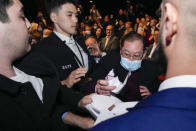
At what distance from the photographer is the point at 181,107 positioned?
545 millimetres

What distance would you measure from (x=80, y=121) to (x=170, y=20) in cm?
103

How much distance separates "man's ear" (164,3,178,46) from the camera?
617 millimetres

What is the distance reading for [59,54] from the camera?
2217 millimetres

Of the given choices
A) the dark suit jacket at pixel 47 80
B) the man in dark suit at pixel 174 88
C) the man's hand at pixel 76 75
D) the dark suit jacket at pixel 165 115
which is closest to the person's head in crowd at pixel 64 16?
the man's hand at pixel 76 75

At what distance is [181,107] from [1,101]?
0.88 metres

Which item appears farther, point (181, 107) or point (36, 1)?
point (36, 1)

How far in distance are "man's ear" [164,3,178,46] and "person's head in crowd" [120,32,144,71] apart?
1488 mm

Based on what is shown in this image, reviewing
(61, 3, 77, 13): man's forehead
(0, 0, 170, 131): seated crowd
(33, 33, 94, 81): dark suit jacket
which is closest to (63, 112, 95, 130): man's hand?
(0, 0, 170, 131): seated crowd

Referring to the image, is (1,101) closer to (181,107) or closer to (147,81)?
(181,107)

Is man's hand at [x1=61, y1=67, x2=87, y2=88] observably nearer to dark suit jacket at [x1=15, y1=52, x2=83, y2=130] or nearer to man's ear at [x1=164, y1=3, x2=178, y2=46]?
dark suit jacket at [x1=15, y1=52, x2=83, y2=130]

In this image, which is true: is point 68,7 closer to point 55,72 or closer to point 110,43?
point 55,72

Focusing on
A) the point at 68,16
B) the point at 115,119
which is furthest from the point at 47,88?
the point at 68,16

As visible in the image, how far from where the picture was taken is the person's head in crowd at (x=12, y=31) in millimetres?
1071

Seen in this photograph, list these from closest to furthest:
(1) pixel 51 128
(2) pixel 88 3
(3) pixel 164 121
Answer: (3) pixel 164 121, (1) pixel 51 128, (2) pixel 88 3
